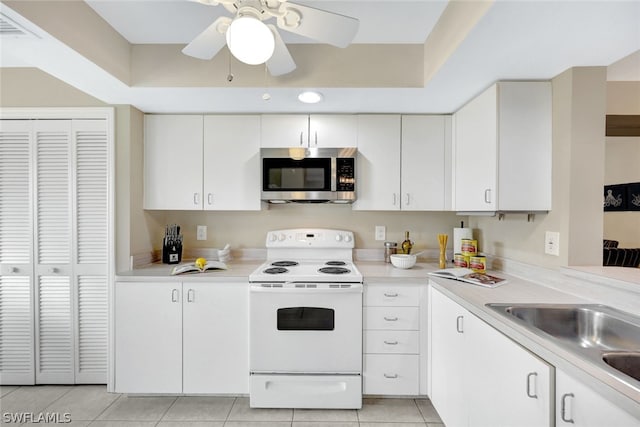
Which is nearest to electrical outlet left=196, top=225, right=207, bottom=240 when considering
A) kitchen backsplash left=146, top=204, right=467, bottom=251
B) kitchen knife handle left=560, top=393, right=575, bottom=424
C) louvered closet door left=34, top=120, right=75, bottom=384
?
kitchen backsplash left=146, top=204, right=467, bottom=251

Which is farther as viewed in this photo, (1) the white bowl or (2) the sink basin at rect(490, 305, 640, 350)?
(1) the white bowl

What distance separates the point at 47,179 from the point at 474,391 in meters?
3.04

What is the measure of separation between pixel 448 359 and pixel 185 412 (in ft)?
5.68

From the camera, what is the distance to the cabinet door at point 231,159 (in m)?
2.44

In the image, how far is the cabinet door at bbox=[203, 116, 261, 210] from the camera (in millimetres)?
2436

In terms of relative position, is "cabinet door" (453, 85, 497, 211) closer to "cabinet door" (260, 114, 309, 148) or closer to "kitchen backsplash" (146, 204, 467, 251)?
"kitchen backsplash" (146, 204, 467, 251)

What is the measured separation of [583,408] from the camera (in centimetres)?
85

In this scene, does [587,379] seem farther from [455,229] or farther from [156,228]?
[156,228]

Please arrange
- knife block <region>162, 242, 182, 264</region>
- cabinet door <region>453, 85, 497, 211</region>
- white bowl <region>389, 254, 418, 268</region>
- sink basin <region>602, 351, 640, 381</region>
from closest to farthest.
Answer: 1. sink basin <region>602, 351, 640, 381</region>
2. cabinet door <region>453, 85, 497, 211</region>
3. white bowl <region>389, 254, 418, 268</region>
4. knife block <region>162, 242, 182, 264</region>

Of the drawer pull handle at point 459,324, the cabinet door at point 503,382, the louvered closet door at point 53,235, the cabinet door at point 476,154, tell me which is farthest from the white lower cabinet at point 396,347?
the louvered closet door at point 53,235

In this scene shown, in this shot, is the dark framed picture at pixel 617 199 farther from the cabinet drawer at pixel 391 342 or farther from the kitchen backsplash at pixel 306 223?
the cabinet drawer at pixel 391 342

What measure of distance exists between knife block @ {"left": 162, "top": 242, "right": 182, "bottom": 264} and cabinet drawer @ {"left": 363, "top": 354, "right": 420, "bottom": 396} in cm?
167

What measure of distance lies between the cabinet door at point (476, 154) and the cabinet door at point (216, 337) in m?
1.68

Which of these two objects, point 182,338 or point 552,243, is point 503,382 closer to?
point 552,243
